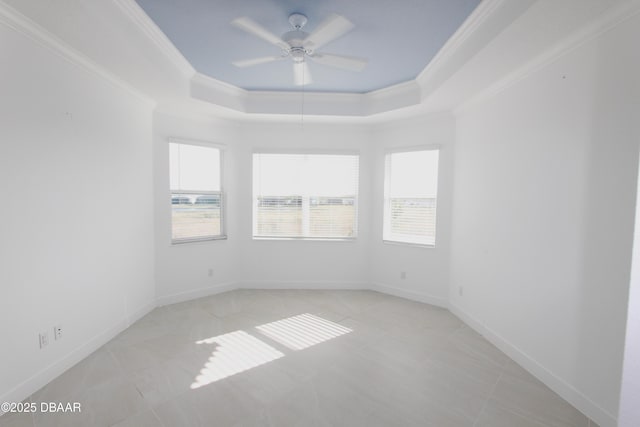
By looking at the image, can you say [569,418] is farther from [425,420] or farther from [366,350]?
[366,350]

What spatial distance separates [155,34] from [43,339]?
8.54 ft

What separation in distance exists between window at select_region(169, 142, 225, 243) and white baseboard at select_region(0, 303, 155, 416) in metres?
1.23

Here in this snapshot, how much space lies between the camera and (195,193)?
4227mm

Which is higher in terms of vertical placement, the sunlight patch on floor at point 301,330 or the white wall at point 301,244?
the white wall at point 301,244

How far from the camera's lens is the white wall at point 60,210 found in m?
2.09

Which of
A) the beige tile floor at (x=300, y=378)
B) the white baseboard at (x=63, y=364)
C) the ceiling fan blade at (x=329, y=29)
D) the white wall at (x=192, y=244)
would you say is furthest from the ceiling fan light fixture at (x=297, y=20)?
the white baseboard at (x=63, y=364)

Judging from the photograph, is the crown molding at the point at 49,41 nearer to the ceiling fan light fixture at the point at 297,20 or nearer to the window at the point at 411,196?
the ceiling fan light fixture at the point at 297,20

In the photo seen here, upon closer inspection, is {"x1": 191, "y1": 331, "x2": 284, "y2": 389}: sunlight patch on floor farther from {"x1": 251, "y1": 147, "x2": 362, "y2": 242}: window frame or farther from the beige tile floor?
{"x1": 251, "y1": 147, "x2": 362, "y2": 242}: window frame

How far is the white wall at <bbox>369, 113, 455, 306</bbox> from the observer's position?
401 cm

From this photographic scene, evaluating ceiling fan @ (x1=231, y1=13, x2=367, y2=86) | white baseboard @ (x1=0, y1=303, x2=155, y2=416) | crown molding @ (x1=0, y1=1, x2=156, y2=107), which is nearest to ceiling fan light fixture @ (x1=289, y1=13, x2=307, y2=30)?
ceiling fan @ (x1=231, y1=13, x2=367, y2=86)

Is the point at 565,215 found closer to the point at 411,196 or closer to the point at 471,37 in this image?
the point at 471,37

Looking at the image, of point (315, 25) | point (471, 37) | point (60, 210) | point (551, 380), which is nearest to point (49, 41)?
point (60, 210)

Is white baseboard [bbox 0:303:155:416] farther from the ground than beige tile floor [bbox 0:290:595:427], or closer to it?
farther from the ground

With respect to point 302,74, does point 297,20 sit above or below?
above
